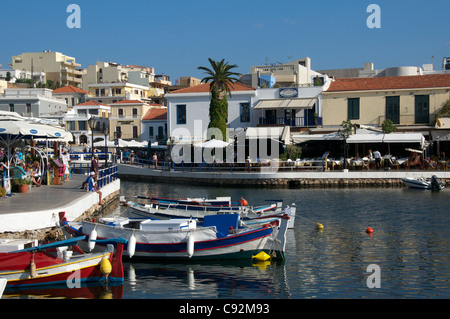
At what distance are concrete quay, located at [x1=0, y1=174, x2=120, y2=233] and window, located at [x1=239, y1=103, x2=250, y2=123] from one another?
2617 cm

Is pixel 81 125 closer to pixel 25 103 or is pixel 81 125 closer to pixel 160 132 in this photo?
pixel 25 103

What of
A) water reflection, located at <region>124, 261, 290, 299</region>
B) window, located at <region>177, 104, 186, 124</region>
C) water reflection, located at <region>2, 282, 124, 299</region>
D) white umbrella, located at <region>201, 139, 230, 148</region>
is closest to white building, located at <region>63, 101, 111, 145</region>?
window, located at <region>177, 104, 186, 124</region>

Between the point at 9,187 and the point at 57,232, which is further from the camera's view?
the point at 9,187

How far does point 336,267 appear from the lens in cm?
1619

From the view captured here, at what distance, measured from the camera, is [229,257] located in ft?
56.5

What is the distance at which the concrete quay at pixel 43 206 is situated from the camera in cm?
1742

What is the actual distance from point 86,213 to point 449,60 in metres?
73.0

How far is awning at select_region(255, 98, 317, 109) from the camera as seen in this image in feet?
161

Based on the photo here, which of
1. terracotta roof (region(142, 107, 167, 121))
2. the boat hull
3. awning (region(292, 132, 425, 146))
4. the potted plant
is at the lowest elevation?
the boat hull

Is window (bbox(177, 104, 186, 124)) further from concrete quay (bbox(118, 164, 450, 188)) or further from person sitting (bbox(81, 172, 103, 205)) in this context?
person sitting (bbox(81, 172, 103, 205))

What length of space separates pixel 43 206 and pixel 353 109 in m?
36.1

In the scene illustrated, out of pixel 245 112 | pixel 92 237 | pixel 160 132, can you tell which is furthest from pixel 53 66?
pixel 92 237
